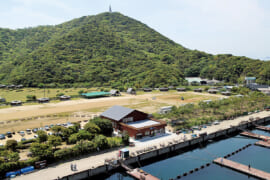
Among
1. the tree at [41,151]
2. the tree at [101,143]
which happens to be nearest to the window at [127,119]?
the tree at [101,143]

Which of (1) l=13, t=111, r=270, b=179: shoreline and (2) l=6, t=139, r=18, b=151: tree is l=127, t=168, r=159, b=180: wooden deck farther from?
(2) l=6, t=139, r=18, b=151: tree

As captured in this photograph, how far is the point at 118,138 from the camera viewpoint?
40031 mm

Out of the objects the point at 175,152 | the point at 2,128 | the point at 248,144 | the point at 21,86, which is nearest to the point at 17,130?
the point at 2,128

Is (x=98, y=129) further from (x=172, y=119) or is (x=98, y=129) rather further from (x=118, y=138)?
(x=172, y=119)

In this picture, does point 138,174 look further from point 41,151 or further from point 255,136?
point 255,136

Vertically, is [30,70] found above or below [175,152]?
above

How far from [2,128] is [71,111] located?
2157 cm

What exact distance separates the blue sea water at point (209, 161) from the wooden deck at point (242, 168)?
2.03 feet

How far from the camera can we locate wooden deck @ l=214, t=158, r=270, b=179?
29.7 m

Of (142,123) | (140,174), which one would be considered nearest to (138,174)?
(140,174)

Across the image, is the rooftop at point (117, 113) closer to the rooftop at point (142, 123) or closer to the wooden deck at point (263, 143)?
the rooftop at point (142, 123)

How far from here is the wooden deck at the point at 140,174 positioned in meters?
Result: 28.6

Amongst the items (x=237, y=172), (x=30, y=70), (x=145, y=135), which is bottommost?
(x=237, y=172)

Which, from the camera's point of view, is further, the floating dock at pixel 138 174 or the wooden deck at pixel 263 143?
the wooden deck at pixel 263 143
